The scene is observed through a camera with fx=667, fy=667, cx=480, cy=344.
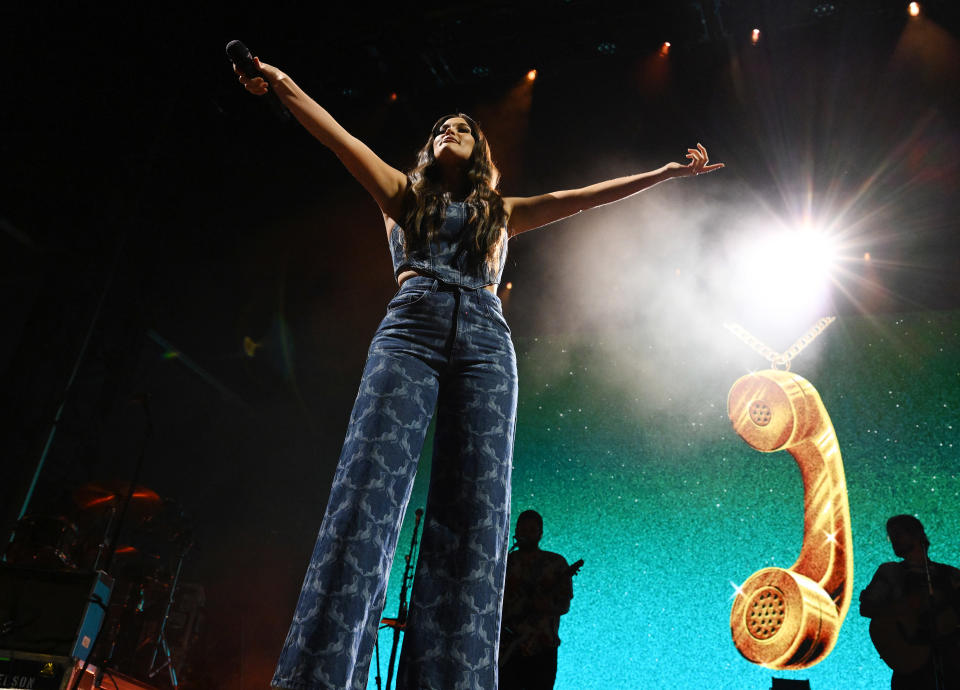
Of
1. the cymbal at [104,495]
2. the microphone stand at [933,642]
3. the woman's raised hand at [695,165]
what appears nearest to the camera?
the woman's raised hand at [695,165]

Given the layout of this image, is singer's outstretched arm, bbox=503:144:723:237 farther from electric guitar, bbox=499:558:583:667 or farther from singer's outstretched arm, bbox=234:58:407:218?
electric guitar, bbox=499:558:583:667

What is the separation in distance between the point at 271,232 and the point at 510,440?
6.24 m

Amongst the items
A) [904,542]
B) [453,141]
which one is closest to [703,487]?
[904,542]

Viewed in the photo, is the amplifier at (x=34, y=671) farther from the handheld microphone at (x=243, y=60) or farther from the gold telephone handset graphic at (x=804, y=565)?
the gold telephone handset graphic at (x=804, y=565)

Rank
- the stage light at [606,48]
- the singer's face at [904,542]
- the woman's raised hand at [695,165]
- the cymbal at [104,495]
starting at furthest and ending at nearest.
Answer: the stage light at [606,48]
the cymbal at [104,495]
the singer's face at [904,542]
the woman's raised hand at [695,165]

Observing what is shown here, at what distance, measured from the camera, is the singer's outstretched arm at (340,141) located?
1326mm

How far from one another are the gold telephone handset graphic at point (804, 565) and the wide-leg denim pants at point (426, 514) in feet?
12.2

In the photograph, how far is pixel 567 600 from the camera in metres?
4.02

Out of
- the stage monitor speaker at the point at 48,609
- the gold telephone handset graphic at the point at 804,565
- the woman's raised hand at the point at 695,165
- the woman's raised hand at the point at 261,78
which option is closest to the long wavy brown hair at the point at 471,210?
the woman's raised hand at the point at 261,78

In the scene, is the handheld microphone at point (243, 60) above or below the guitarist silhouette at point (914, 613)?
above

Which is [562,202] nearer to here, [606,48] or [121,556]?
[606,48]

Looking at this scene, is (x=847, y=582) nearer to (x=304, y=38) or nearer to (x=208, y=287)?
(x=304, y=38)

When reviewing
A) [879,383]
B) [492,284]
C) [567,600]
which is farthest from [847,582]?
[492,284]

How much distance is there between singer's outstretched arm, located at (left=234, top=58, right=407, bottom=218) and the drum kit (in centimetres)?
364
